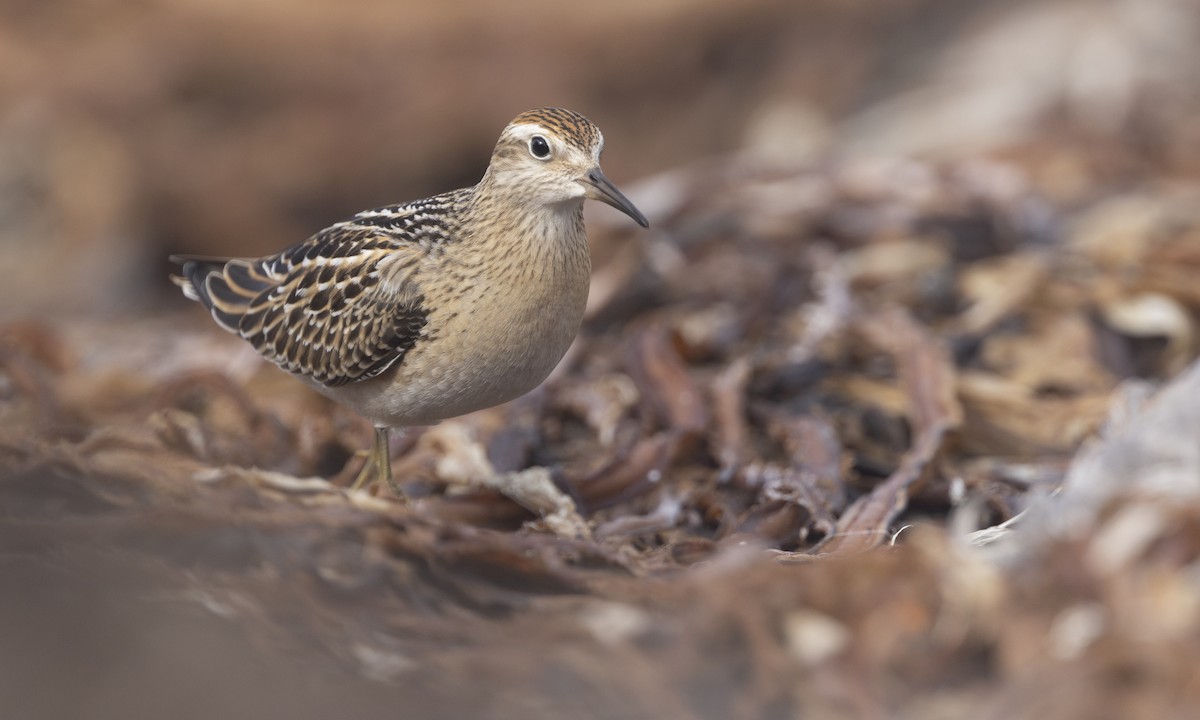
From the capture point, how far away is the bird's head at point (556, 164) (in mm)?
4234

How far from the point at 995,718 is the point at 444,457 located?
2660mm

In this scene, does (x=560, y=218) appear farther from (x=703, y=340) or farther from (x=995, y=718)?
(x=995, y=718)

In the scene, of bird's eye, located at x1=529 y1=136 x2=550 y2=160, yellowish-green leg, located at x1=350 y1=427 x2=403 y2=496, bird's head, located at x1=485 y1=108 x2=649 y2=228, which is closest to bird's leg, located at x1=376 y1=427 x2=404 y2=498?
yellowish-green leg, located at x1=350 y1=427 x2=403 y2=496

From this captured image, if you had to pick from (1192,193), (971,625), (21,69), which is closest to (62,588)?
(971,625)

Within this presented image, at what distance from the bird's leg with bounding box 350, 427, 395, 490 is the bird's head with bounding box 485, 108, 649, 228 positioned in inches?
38.8

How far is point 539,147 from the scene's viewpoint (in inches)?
170

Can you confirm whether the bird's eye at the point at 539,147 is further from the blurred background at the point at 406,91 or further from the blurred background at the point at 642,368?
the blurred background at the point at 406,91

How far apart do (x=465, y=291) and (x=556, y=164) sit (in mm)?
528

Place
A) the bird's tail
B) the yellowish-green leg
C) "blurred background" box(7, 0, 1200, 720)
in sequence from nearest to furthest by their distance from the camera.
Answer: "blurred background" box(7, 0, 1200, 720), the yellowish-green leg, the bird's tail

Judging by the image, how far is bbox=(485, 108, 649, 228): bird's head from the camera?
423 cm

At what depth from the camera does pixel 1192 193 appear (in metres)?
7.42

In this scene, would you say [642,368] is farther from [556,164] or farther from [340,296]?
[340,296]

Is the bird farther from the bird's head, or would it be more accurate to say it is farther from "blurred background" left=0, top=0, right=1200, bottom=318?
"blurred background" left=0, top=0, right=1200, bottom=318

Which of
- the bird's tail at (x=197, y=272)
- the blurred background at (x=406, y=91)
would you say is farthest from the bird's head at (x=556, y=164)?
the blurred background at (x=406, y=91)
